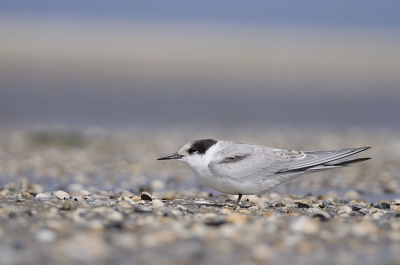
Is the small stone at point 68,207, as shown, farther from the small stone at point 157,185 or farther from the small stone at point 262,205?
the small stone at point 157,185

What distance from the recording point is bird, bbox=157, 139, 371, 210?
20.1ft

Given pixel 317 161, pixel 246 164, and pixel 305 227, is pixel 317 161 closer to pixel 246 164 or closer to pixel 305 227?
pixel 246 164

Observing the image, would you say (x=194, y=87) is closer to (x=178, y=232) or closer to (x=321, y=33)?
(x=178, y=232)

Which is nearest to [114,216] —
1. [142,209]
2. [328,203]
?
[142,209]

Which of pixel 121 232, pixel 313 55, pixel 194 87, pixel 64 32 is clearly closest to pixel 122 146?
pixel 121 232

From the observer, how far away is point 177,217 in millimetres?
5219

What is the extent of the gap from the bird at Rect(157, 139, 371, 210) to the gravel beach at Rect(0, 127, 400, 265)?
0.23m

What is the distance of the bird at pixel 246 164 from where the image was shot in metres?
6.13

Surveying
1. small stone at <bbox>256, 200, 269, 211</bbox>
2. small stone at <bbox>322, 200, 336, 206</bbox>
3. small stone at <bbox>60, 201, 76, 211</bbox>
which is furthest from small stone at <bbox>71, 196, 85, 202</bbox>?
small stone at <bbox>322, 200, 336, 206</bbox>

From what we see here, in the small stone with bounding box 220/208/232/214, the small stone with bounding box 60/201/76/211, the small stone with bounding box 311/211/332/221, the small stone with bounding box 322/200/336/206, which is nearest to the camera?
the small stone with bounding box 311/211/332/221

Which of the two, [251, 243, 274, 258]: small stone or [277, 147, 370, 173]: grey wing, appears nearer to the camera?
[251, 243, 274, 258]: small stone

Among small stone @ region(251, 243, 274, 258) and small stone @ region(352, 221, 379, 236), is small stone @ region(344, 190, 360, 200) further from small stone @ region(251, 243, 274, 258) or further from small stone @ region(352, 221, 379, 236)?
small stone @ region(251, 243, 274, 258)

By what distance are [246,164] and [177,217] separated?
126cm

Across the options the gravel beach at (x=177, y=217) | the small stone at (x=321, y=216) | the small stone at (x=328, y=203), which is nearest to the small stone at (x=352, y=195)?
the gravel beach at (x=177, y=217)
